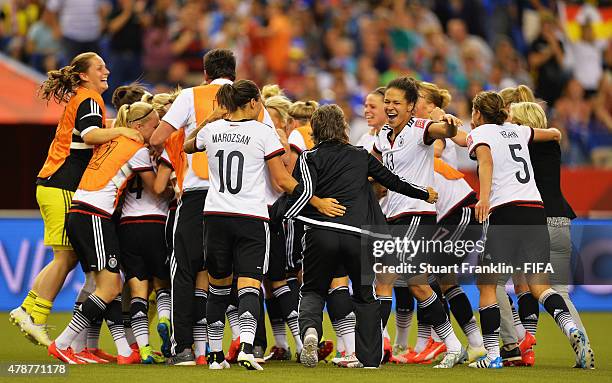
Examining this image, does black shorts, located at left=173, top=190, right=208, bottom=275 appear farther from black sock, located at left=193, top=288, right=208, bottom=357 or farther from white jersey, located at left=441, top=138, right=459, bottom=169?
white jersey, located at left=441, top=138, right=459, bottom=169

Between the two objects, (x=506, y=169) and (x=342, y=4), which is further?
(x=342, y=4)

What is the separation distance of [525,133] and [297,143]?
1.95 meters

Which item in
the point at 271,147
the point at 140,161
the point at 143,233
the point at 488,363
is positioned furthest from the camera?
the point at 143,233

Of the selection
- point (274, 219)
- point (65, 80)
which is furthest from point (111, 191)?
point (274, 219)

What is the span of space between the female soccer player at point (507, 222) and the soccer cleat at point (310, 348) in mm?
1344

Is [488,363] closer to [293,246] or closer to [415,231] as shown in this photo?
[415,231]

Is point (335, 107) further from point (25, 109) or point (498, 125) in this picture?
point (25, 109)

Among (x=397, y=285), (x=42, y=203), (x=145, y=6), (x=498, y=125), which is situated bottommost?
(x=397, y=285)

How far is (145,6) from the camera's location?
19.6m

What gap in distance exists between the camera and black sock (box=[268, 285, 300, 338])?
398 inches

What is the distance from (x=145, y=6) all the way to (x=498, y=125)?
1104cm

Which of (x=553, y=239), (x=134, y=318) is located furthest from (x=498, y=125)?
(x=134, y=318)

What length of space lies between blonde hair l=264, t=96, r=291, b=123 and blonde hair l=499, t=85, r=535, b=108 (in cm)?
190

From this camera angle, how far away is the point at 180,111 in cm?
944
